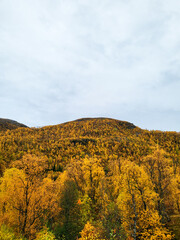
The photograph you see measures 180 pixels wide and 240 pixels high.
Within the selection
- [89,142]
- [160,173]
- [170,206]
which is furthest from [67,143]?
[160,173]

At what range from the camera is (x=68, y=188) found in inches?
1121

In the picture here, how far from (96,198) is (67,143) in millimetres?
113786

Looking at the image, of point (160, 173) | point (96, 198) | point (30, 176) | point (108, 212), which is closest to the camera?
point (30, 176)

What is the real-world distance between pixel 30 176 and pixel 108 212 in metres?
13.4

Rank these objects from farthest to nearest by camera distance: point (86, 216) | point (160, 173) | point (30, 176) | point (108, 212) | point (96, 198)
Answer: point (96, 198)
point (86, 216)
point (160, 173)
point (108, 212)
point (30, 176)

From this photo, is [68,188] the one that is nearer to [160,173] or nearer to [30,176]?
[30,176]

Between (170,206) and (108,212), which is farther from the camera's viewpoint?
(170,206)

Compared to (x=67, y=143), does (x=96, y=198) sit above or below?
below

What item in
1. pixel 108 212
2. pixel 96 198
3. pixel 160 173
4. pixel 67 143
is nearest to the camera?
pixel 108 212

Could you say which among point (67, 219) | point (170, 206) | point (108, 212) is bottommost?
point (170, 206)

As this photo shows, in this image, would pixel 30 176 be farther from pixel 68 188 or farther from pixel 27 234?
pixel 68 188

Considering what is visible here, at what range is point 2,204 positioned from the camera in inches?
1069

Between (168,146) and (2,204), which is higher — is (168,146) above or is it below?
above

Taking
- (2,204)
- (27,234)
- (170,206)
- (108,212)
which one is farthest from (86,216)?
(170,206)
